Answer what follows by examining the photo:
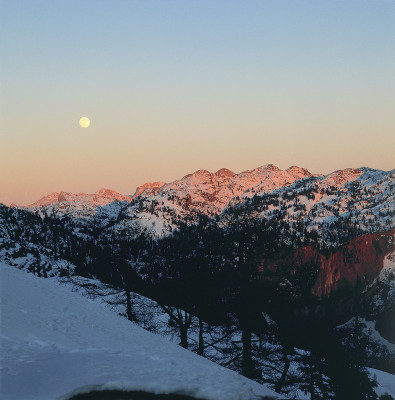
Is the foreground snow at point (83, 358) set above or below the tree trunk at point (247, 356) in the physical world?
above

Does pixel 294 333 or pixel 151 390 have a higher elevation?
pixel 151 390

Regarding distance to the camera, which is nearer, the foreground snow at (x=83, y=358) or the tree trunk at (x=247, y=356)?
the foreground snow at (x=83, y=358)

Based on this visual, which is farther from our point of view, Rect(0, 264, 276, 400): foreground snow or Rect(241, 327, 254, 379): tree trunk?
Rect(241, 327, 254, 379): tree trunk

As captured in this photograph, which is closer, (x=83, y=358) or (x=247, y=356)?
(x=83, y=358)

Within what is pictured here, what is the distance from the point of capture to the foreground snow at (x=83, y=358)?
7355 mm

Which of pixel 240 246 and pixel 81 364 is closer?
pixel 81 364

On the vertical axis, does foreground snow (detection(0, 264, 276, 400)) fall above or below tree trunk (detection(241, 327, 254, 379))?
above

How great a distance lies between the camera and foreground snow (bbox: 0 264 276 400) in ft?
24.1

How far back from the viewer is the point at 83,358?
351 inches

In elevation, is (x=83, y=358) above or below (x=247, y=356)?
above

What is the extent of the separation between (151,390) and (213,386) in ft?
4.23

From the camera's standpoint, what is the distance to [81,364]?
8438 millimetres

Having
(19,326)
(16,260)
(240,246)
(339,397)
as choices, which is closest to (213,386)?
(19,326)

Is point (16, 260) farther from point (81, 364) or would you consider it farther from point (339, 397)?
point (81, 364)
